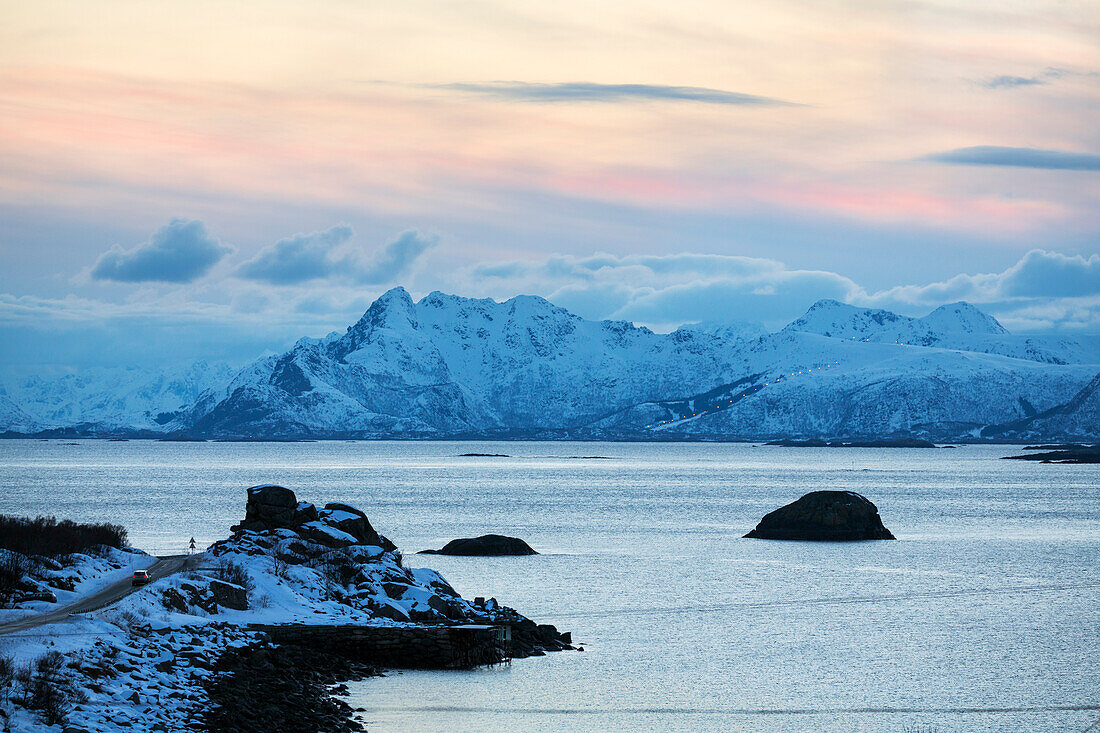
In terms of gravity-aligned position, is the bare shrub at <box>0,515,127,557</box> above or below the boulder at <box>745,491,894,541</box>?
above

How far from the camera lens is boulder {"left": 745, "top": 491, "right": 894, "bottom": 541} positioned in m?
93.4

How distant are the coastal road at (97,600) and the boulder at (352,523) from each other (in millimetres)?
6063

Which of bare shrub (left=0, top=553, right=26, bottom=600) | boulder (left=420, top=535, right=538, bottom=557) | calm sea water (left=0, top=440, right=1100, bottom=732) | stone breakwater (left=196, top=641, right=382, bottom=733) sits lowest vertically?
calm sea water (left=0, top=440, right=1100, bottom=732)

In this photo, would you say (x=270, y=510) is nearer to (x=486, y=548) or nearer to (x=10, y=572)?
(x=10, y=572)

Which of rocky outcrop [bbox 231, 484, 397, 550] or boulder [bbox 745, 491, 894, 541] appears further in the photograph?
boulder [bbox 745, 491, 894, 541]

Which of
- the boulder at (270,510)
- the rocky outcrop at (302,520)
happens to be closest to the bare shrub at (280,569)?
the rocky outcrop at (302,520)

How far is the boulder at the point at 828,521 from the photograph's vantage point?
9344cm

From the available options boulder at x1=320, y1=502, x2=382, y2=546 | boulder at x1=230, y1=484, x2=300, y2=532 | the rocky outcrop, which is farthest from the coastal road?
boulder at x1=320, y1=502, x2=382, y2=546

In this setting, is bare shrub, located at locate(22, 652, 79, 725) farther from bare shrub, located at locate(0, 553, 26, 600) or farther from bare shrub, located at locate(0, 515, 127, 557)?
bare shrub, located at locate(0, 515, 127, 557)

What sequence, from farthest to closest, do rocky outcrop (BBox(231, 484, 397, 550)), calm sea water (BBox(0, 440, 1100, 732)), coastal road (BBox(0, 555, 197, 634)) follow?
rocky outcrop (BBox(231, 484, 397, 550)) → calm sea water (BBox(0, 440, 1100, 732)) → coastal road (BBox(0, 555, 197, 634))

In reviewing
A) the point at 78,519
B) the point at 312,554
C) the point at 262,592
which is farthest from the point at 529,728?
the point at 78,519

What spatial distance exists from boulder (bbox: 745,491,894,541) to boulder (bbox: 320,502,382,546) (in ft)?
160

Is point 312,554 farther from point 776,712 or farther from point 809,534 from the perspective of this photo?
point 809,534

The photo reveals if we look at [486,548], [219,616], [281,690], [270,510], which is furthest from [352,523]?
[486,548]
